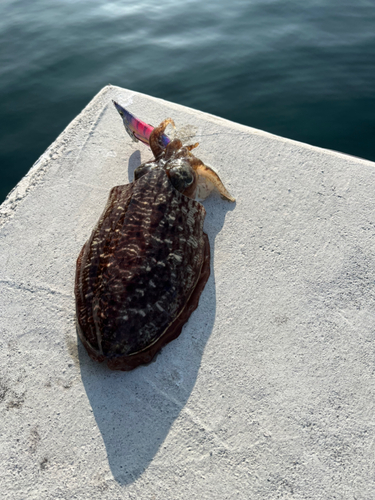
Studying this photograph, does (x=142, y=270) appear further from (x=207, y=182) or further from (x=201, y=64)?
(x=201, y=64)

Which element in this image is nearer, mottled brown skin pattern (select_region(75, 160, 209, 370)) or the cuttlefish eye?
mottled brown skin pattern (select_region(75, 160, 209, 370))

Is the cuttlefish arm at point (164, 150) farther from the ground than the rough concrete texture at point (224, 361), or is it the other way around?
the cuttlefish arm at point (164, 150)

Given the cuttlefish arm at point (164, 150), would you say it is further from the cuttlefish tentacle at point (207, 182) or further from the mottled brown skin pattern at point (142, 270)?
the mottled brown skin pattern at point (142, 270)

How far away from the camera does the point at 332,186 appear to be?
3.59 metres

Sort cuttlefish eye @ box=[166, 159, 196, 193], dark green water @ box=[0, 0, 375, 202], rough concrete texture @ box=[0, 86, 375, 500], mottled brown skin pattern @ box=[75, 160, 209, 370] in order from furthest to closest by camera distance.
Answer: dark green water @ box=[0, 0, 375, 202] < cuttlefish eye @ box=[166, 159, 196, 193] < mottled brown skin pattern @ box=[75, 160, 209, 370] < rough concrete texture @ box=[0, 86, 375, 500]

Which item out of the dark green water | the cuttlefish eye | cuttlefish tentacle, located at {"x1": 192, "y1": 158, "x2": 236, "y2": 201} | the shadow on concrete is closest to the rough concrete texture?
the shadow on concrete

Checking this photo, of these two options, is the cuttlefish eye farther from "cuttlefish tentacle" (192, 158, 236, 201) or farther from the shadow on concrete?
the shadow on concrete

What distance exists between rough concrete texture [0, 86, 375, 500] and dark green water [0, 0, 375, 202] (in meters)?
2.50

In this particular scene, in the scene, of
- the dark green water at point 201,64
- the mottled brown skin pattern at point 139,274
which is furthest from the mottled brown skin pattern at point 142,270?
the dark green water at point 201,64

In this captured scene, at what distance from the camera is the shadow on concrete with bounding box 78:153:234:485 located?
2.26 meters

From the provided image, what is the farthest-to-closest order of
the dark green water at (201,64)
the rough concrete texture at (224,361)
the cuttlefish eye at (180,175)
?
the dark green water at (201,64)
the cuttlefish eye at (180,175)
the rough concrete texture at (224,361)

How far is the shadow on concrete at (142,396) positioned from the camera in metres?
2.26

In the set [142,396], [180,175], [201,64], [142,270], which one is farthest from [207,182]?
[201,64]

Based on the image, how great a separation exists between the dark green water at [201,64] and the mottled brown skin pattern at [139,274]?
133 inches
